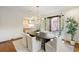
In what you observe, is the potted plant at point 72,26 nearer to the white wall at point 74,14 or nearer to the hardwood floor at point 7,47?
the white wall at point 74,14

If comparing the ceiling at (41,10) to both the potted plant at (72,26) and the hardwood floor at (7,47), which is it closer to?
the potted plant at (72,26)

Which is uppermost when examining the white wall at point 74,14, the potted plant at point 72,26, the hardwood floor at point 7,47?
the white wall at point 74,14

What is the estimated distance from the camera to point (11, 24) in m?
1.58

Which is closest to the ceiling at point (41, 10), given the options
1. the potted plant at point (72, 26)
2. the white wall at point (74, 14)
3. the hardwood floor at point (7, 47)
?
the white wall at point (74, 14)

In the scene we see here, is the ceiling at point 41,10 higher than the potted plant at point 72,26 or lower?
higher

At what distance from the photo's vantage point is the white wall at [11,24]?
61.4 inches

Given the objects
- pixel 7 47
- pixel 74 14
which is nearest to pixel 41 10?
pixel 74 14

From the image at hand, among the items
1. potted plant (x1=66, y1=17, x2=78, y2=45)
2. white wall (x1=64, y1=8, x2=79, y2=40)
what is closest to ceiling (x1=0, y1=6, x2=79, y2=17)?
white wall (x1=64, y1=8, x2=79, y2=40)

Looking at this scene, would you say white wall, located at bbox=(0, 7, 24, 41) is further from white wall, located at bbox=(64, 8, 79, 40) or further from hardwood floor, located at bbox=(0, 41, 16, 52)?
white wall, located at bbox=(64, 8, 79, 40)

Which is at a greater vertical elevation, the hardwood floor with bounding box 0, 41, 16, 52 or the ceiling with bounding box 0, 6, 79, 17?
the ceiling with bounding box 0, 6, 79, 17

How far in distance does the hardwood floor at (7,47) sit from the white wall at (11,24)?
8 cm

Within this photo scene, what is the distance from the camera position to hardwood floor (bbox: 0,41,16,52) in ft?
5.04

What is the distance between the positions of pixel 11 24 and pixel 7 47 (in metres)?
0.35

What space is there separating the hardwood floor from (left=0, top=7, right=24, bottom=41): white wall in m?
0.08
